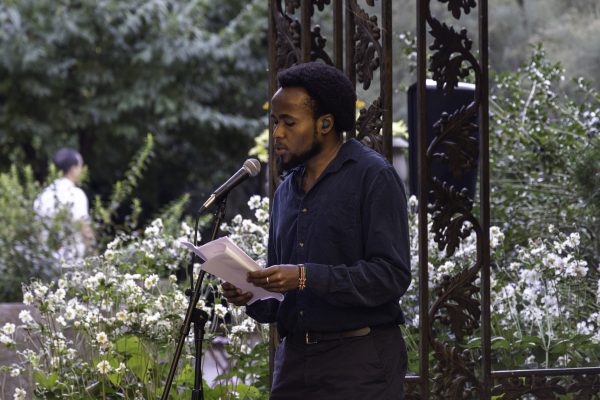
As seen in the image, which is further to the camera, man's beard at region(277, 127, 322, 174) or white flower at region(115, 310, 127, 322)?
white flower at region(115, 310, 127, 322)

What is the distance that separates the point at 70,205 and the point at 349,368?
18.6 ft

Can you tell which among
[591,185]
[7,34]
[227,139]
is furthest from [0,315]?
[227,139]

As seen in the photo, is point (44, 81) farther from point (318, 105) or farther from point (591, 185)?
point (318, 105)

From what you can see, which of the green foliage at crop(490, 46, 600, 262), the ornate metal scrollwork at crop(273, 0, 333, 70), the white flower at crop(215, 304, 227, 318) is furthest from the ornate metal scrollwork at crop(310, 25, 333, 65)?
the green foliage at crop(490, 46, 600, 262)

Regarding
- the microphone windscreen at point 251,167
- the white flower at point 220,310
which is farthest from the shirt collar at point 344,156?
the white flower at point 220,310

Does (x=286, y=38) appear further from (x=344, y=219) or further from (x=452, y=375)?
(x=344, y=219)

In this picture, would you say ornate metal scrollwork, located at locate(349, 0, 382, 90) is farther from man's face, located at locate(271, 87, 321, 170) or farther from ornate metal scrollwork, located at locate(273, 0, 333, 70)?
man's face, located at locate(271, 87, 321, 170)

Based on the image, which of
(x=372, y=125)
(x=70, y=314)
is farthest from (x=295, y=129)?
(x=70, y=314)

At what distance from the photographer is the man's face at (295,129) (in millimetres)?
3146

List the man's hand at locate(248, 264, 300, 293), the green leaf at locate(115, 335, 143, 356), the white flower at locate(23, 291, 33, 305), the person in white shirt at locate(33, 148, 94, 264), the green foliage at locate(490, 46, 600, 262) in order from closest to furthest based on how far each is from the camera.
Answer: the man's hand at locate(248, 264, 300, 293) → the white flower at locate(23, 291, 33, 305) → the green leaf at locate(115, 335, 143, 356) → the green foliage at locate(490, 46, 600, 262) → the person in white shirt at locate(33, 148, 94, 264)

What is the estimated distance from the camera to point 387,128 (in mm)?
4594

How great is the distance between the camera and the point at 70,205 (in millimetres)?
8445

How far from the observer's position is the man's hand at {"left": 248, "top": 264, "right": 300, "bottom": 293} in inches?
116

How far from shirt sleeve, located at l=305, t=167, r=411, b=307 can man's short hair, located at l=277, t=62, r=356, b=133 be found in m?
0.20
